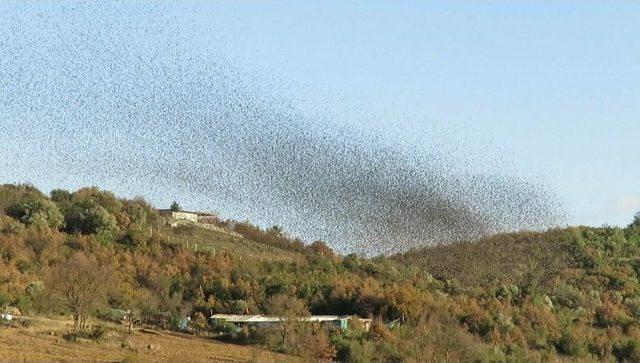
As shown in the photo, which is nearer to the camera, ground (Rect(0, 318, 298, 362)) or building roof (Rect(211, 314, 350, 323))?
ground (Rect(0, 318, 298, 362))

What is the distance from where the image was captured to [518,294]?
76.4 metres

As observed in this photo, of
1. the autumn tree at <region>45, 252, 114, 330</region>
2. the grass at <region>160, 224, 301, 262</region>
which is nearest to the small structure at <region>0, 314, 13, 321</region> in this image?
the autumn tree at <region>45, 252, 114, 330</region>

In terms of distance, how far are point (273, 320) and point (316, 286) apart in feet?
39.8

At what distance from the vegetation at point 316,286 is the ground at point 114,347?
83.1 inches

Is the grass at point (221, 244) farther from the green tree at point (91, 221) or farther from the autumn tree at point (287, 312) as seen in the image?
the autumn tree at point (287, 312)

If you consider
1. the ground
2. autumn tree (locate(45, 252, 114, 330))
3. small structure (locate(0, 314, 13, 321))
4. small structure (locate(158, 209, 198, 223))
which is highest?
small structure (locate(158, 209, 198, 223))

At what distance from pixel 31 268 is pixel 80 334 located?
1863 centimetres

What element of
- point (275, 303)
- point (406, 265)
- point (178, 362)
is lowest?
point (178, 362)

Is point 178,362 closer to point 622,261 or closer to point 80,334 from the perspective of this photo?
point 80,334

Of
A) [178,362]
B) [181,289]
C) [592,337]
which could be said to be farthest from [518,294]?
[178,362]

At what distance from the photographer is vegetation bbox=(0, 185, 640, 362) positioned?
176ft

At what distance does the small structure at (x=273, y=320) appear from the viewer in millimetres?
55037

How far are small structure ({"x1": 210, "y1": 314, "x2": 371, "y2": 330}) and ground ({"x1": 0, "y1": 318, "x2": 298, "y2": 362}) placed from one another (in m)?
3.14

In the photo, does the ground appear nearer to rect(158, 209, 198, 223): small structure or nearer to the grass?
the grass
